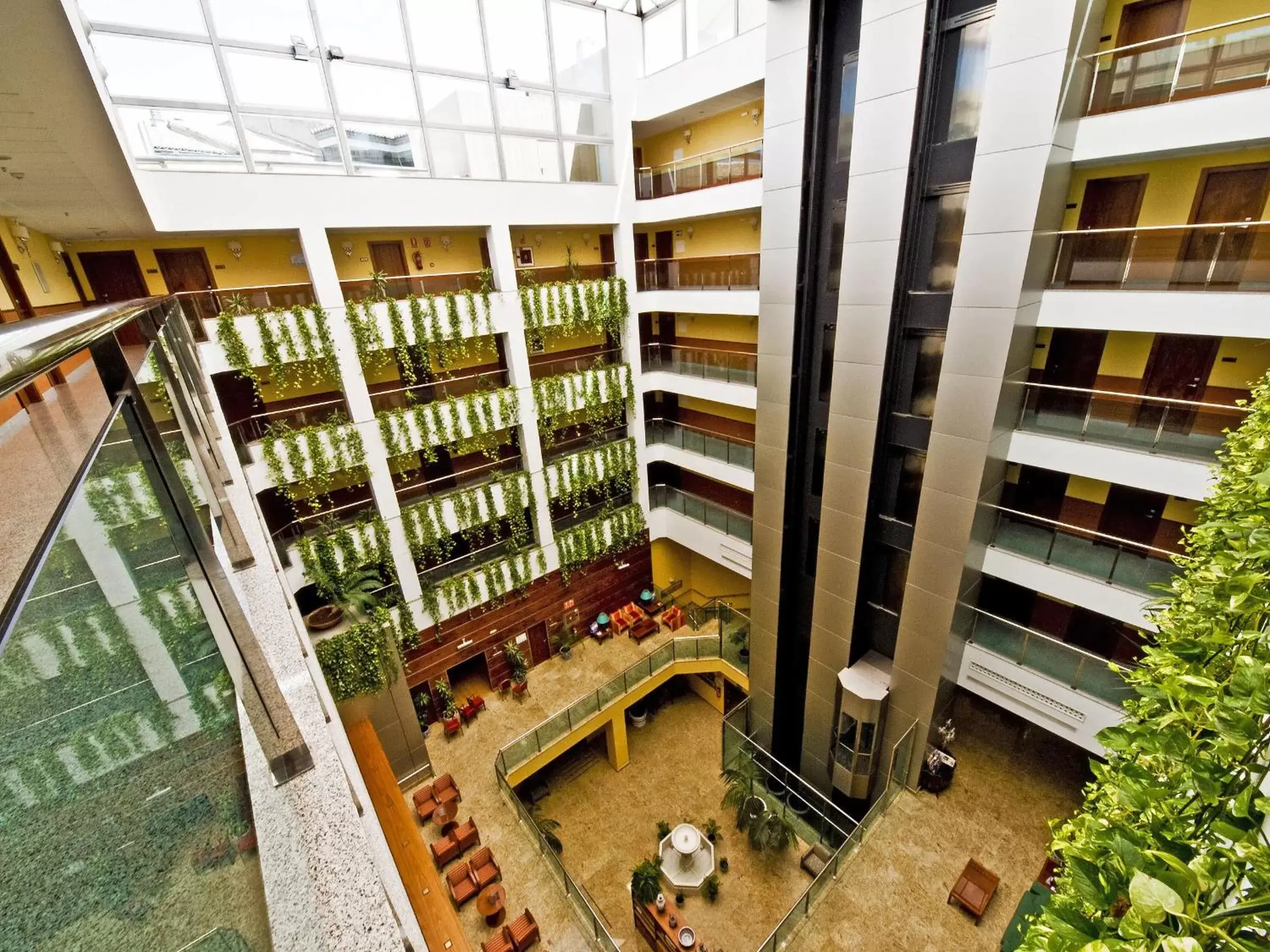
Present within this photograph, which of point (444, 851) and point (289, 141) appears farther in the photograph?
point (444, 851)

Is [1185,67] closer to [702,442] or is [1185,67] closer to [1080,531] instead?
[1080,531]

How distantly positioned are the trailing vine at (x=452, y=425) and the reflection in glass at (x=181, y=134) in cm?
446

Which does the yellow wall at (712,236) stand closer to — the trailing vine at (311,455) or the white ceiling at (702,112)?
the white ceiling at (702,112)

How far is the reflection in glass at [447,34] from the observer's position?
361 inches

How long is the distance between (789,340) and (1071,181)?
4.11m

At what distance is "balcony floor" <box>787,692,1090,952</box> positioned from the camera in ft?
23.0

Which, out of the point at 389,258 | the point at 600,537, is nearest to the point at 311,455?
the point at 389,258

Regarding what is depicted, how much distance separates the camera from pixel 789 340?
896 centimetres

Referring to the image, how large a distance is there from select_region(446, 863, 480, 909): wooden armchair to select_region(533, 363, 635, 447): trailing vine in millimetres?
8070

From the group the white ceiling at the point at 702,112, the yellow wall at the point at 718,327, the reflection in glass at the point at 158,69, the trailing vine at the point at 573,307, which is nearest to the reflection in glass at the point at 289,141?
the reflection in glass at the point at 158,69

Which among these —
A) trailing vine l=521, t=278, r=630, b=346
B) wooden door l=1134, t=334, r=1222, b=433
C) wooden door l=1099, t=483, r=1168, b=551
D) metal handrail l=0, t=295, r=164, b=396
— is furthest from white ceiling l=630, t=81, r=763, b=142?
metal handrail l=0, t=295, r=164, b=396

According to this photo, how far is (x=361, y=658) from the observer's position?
948 centimetres

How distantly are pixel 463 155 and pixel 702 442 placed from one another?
7.66 m

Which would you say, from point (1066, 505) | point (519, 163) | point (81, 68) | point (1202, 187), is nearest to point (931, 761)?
point (1066, 505)
